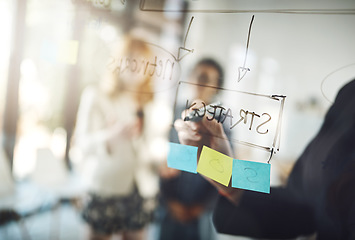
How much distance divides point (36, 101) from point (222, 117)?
98cm

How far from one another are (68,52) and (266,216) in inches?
34.4

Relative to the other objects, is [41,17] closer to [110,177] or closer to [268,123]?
[110,177]

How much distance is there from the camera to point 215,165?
692 millimetres

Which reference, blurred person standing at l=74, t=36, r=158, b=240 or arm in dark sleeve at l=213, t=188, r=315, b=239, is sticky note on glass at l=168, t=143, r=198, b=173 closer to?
arm in dark sleeve at l=213, t=188, r=315, b=239

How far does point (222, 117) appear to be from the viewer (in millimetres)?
710

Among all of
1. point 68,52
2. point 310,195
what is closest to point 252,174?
point 310,195

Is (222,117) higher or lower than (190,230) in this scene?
higher

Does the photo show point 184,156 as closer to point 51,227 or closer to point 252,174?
point 252,174

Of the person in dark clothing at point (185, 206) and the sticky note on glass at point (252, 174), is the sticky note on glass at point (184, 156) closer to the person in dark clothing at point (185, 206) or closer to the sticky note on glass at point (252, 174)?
the sticky note on glass at point (252, 174)

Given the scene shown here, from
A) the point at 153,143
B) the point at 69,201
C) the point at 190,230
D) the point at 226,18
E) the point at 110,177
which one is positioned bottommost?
the point at 190,230

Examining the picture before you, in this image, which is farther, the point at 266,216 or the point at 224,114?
the point at 266,216

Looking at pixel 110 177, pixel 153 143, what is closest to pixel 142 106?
pixel 153 143

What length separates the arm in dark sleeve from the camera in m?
0.79

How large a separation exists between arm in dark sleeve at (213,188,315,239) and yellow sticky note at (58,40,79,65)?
2.40ft
